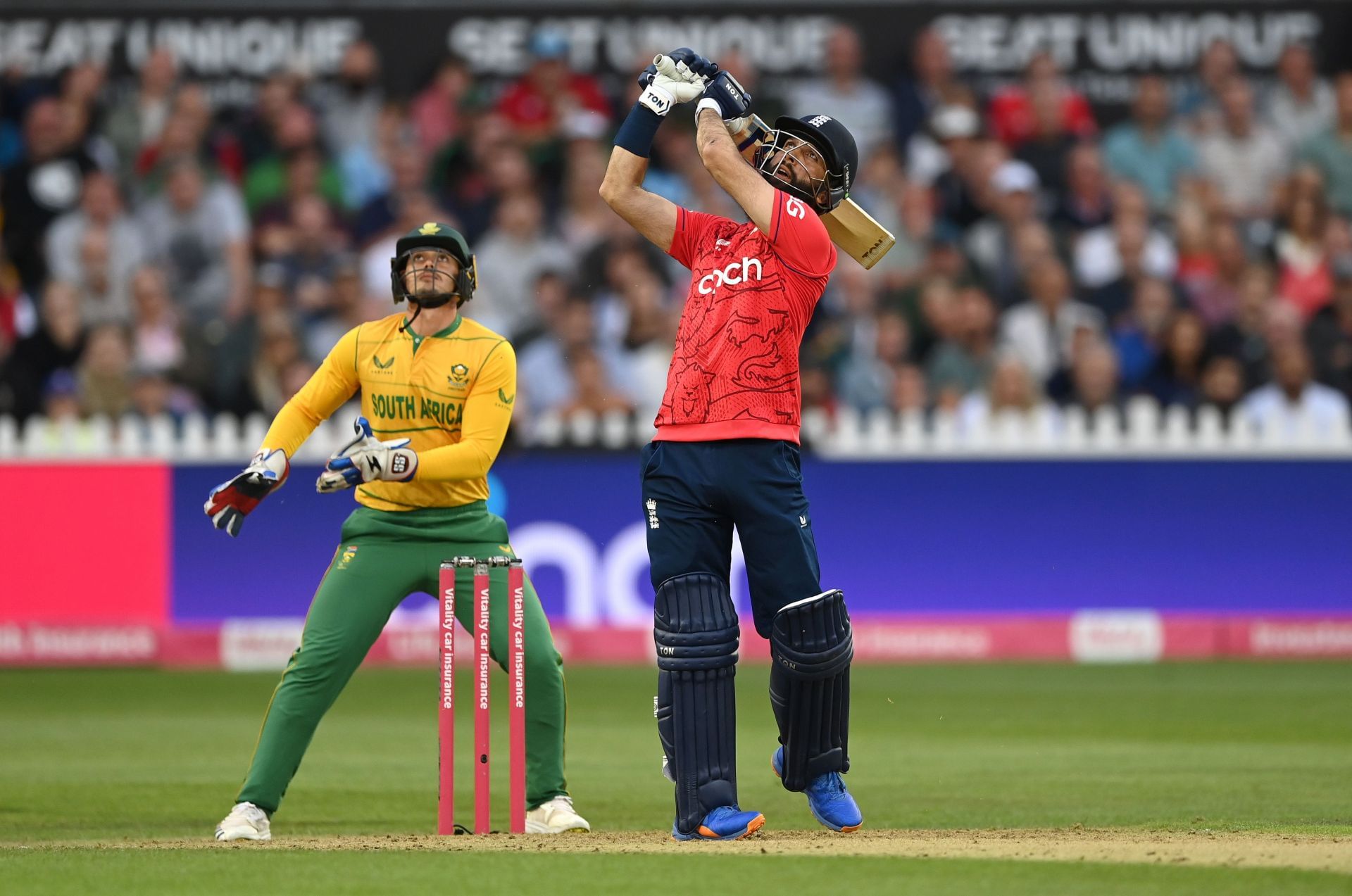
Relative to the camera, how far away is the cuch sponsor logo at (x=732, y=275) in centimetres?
755

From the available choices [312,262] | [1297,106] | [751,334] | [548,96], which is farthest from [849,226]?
[1297,106]

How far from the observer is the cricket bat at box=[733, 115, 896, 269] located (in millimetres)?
7812

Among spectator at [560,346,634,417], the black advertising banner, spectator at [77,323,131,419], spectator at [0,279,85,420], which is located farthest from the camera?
the black advertising banner

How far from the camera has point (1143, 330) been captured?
17.9m

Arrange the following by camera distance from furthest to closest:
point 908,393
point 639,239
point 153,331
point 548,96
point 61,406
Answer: point 548,96
point 639,239
point 153,331
point 908,393
point 61,406

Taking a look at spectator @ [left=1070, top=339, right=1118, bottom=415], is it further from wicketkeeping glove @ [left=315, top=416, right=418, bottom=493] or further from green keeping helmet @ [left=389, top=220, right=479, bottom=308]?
wicketkeeping glove @ [left=315, top=416, right=418, bottom=493]

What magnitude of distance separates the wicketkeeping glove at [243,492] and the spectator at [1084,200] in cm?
1219

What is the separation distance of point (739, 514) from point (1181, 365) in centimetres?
1070

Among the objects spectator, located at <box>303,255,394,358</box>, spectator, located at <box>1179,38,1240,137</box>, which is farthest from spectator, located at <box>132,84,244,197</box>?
spectator, located at <box>1179,38,1240,137</box>

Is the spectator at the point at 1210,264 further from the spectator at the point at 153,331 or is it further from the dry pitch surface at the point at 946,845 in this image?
the dry pitch surface at the point at 946,845

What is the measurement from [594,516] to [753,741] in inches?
176

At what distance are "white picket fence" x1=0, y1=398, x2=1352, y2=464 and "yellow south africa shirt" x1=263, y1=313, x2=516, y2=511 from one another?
7862mm

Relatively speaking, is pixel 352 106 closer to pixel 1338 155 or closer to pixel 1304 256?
pixel 1304 256

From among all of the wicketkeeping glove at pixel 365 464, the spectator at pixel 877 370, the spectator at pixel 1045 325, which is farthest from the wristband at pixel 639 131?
the spectator at pixel 1045 325
